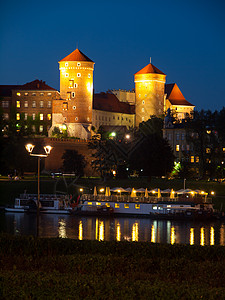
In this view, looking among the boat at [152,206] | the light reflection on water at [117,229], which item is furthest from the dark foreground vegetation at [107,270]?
the boat at [152,206]

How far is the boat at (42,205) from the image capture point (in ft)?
192

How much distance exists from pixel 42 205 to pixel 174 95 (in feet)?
323

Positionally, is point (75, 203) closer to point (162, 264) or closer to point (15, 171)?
point (15, 171)

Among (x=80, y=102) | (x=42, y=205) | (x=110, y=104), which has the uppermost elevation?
(x=110, y=104)

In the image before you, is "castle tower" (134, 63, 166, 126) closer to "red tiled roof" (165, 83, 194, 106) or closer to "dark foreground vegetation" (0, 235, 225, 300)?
"red tiled roof" (165, 83, 194, 106)

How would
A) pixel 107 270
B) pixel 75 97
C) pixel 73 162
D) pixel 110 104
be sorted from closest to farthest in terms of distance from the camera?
pixel 107 270
pixel 73 162
pixel 75 97
pixel 110 104

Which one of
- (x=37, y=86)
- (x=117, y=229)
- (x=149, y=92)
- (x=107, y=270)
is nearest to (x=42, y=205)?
(x=117, y=229)

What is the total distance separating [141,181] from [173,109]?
69638mm

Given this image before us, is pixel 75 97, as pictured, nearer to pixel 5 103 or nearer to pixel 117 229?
pixel 5 103

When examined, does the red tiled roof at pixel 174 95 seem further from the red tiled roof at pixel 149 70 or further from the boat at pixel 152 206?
the boat at pixel 152 206

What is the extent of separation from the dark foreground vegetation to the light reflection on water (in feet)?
61.8

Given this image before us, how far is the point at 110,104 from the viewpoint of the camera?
151m

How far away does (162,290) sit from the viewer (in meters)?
14.9

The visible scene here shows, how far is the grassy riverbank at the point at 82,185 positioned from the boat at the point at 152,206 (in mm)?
5603
